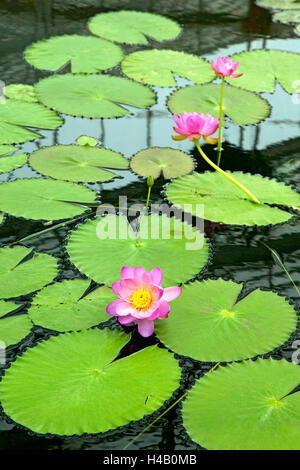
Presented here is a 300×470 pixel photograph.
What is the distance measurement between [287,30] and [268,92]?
102 centimetres

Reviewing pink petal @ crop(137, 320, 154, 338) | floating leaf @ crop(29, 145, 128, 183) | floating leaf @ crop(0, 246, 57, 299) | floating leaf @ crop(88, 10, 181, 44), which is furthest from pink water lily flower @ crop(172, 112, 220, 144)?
floating leaf @ crop(88, 10, 181, 44)

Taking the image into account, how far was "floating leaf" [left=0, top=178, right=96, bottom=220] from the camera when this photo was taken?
229cm

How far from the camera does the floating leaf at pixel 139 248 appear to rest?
2025 mm

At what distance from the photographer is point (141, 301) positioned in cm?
173

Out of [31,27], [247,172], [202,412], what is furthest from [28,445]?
[31,27]

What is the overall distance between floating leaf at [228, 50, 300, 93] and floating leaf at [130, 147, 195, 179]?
0.84m

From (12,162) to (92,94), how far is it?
749 millimetres

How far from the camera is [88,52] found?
354cm

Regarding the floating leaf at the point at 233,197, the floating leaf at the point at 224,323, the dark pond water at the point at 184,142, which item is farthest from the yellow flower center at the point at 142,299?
the floating leaf at the point at 233,197

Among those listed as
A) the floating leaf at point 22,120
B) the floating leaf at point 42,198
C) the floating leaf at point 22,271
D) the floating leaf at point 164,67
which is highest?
the floating leaf at point 164,67

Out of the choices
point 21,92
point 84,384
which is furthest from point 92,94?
point 84,384

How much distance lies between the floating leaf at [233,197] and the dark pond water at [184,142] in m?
0.05

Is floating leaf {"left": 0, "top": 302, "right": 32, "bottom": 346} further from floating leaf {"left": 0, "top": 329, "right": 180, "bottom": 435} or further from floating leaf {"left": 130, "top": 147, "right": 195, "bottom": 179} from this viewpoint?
floating leaf {"left": 130, "top": 147, "right": 195, "bottom": 179}

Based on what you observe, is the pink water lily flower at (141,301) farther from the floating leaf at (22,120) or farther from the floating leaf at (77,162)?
the floating leaf at (22,120)
